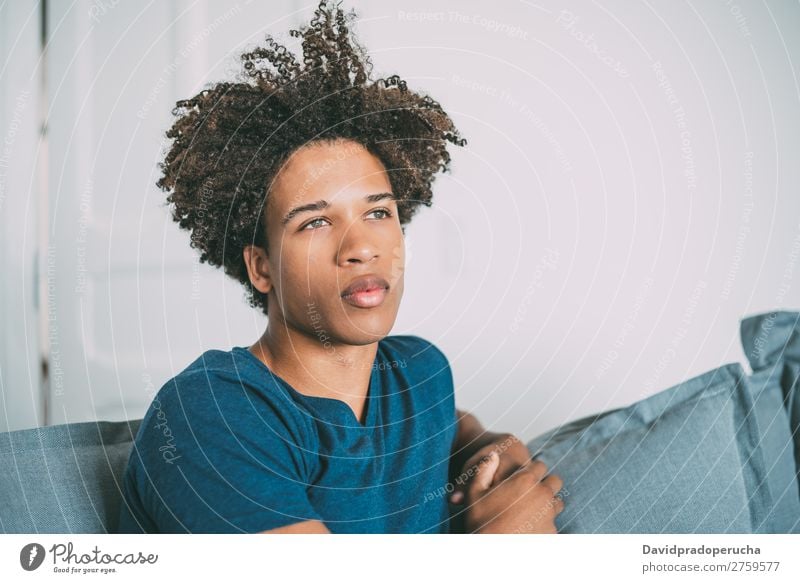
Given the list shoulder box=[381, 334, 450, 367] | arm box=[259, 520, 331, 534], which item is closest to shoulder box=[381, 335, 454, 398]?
shoulder box=[381, 334, 450, 367]

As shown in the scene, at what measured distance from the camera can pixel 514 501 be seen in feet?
2.64

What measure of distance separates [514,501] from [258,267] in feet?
1.20

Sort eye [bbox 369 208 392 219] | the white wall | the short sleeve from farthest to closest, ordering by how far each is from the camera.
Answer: the white wall, eye [bbox 369 208 392 219], the short sleeve

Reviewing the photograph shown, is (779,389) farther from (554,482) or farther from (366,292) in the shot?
(366,292)

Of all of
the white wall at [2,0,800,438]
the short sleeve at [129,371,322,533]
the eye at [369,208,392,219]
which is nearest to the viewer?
the short sleeve at [129,371,322,533]

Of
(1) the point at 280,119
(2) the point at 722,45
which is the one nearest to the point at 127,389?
(1) the point at 280,119
